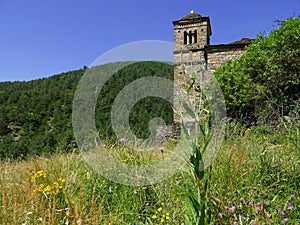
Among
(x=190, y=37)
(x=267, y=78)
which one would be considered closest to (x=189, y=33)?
(x=190, y=37)

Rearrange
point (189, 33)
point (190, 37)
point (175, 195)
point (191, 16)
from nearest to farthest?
point (175, 195), point (191, 16), point (189, 33), point (190, 37)

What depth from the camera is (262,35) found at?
8.23m

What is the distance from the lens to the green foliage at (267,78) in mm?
6016

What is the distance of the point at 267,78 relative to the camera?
21.0 ft

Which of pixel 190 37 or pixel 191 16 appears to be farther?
pixel 190 37

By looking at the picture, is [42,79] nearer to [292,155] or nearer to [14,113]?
[14,113]

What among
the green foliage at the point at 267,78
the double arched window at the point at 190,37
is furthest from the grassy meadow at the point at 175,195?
the double arched window at the point at 190,37

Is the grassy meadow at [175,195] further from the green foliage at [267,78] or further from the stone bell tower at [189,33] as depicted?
the stone bell tower at [189,33]

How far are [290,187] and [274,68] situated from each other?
196 inches

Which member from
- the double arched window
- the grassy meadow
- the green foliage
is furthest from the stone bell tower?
the grassy meadow

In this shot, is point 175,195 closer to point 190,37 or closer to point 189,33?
point 189,33

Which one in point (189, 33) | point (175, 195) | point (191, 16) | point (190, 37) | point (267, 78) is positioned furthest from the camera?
point (190, 37)

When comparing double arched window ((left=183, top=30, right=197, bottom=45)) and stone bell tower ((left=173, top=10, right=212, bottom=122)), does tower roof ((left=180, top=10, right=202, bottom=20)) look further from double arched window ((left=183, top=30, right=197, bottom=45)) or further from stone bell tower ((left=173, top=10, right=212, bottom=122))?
double arched window ((left=183, top=30, right=197, bottom=45))

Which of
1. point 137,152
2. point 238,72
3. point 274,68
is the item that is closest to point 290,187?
point 137,152
